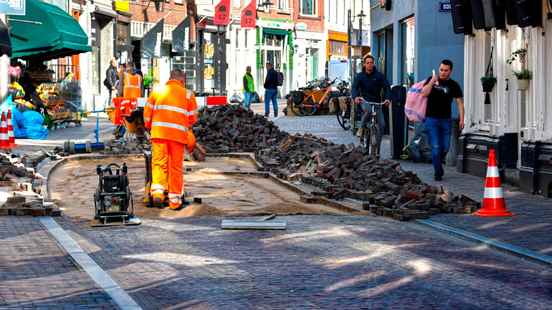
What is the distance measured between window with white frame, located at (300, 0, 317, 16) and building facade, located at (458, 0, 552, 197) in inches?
2390

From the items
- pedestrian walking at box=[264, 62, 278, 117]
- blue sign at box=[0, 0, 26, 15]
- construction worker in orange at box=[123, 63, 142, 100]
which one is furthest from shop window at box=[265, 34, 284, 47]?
blue sign at box=[0, 0, 26, 15]

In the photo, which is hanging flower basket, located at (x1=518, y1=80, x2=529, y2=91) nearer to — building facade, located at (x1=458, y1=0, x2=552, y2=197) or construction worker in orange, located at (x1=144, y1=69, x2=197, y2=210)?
building facade, located at (x1=458, y1=0, x2=552, y2=197)

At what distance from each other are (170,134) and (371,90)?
780 cm

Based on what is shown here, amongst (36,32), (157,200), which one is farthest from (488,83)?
(36,32)

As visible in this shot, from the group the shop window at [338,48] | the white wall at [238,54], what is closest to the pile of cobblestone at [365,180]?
the white wall at [238,54]

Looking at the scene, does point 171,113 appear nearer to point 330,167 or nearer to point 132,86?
point 330,167

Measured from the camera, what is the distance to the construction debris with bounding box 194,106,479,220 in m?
14.6

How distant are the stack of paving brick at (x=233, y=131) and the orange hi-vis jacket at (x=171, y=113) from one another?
9.38 metres

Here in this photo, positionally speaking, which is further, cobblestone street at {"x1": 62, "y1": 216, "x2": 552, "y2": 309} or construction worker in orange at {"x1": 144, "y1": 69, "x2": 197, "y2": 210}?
construction worker in orange at {"x1": 144, "y1": 69, "x2": 197, "y2": 210}

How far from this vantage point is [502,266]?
1055 cm

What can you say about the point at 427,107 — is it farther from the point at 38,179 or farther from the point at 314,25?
the point at 314,25


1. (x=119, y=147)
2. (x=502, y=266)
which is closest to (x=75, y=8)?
(x=119, y=147)

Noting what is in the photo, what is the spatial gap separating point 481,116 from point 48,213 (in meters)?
8.81

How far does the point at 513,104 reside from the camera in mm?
18672
